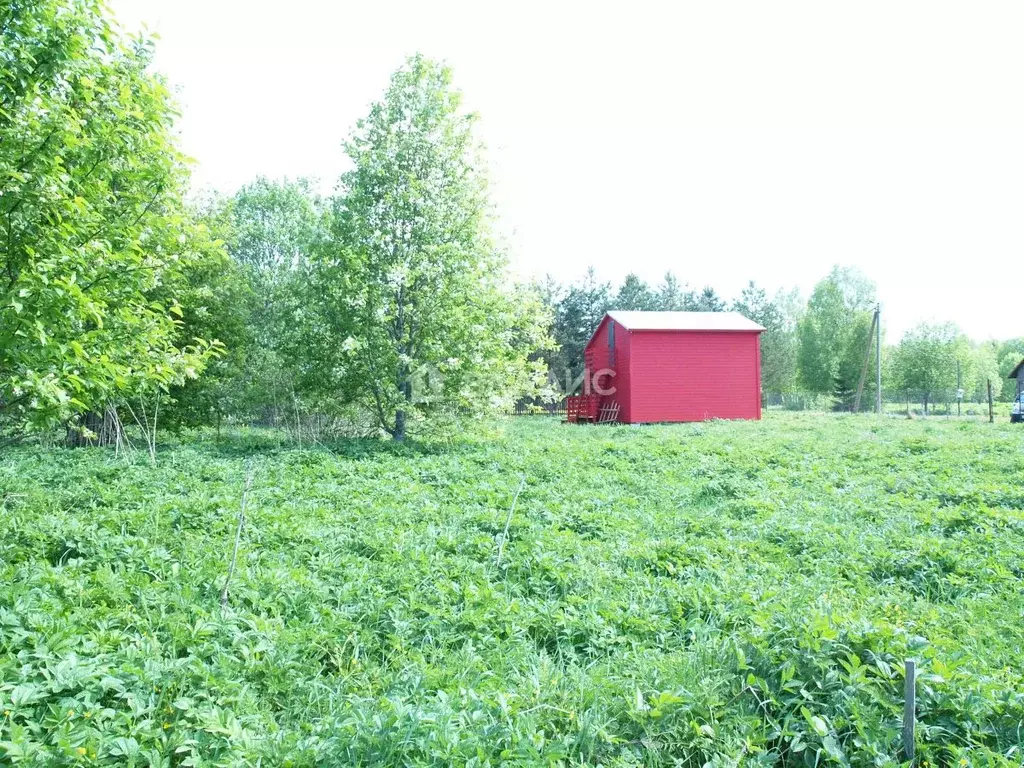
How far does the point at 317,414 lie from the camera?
55.1 feet

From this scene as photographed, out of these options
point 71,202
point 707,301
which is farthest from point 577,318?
point 71,202

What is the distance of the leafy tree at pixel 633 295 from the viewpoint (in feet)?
162

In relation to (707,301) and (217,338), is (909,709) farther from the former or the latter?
(707,301)

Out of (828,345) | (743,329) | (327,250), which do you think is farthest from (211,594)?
(828,345)

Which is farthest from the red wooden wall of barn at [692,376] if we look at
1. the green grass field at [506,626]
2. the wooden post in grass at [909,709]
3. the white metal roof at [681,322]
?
the wooden post in grass at [909,709]

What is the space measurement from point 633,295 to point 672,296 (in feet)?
24.5

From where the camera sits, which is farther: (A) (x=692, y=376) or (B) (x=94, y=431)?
(A) (x=692, y=376)

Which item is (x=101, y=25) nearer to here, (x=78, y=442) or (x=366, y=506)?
(x=366, y=506)

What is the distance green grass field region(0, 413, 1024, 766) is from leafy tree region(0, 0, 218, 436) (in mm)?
1557

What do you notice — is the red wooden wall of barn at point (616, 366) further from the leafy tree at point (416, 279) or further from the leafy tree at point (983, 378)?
the leafy tree at point (983, 378)

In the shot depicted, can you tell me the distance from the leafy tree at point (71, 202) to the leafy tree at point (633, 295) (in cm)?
4405

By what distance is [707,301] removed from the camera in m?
55.5

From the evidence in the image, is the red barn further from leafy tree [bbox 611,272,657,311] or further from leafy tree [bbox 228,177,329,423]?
leafy tree [bbox 611,272,657,311]

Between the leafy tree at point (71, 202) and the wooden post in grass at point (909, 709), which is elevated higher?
the leafy tree at point (71, 202)
